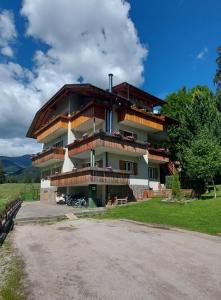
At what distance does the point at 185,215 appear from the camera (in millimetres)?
18703

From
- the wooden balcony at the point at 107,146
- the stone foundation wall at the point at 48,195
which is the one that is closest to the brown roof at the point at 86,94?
the wooden balcony at the point at 107,146

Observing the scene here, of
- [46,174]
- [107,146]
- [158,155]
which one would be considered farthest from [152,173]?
[46,174]

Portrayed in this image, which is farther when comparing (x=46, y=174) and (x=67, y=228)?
(x=46, y=174)

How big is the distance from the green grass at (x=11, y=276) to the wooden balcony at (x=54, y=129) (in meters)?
24.0

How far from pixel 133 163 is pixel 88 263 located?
2395 centimetres

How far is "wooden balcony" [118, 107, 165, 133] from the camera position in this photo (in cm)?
3116

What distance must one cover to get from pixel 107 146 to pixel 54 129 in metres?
10.9

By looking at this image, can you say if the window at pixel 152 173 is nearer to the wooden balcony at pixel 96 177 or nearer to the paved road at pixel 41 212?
the wooden balcony at pixel 96 177

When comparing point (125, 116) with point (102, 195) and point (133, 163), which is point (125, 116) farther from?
point (102, 195)

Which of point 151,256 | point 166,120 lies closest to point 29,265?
point 151,256

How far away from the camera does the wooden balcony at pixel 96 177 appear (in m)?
25.4

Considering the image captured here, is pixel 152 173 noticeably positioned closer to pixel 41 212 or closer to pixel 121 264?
pixel 41 212

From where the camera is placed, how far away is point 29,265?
873cm

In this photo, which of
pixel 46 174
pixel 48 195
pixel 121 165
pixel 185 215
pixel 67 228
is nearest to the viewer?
pixel 67 228
